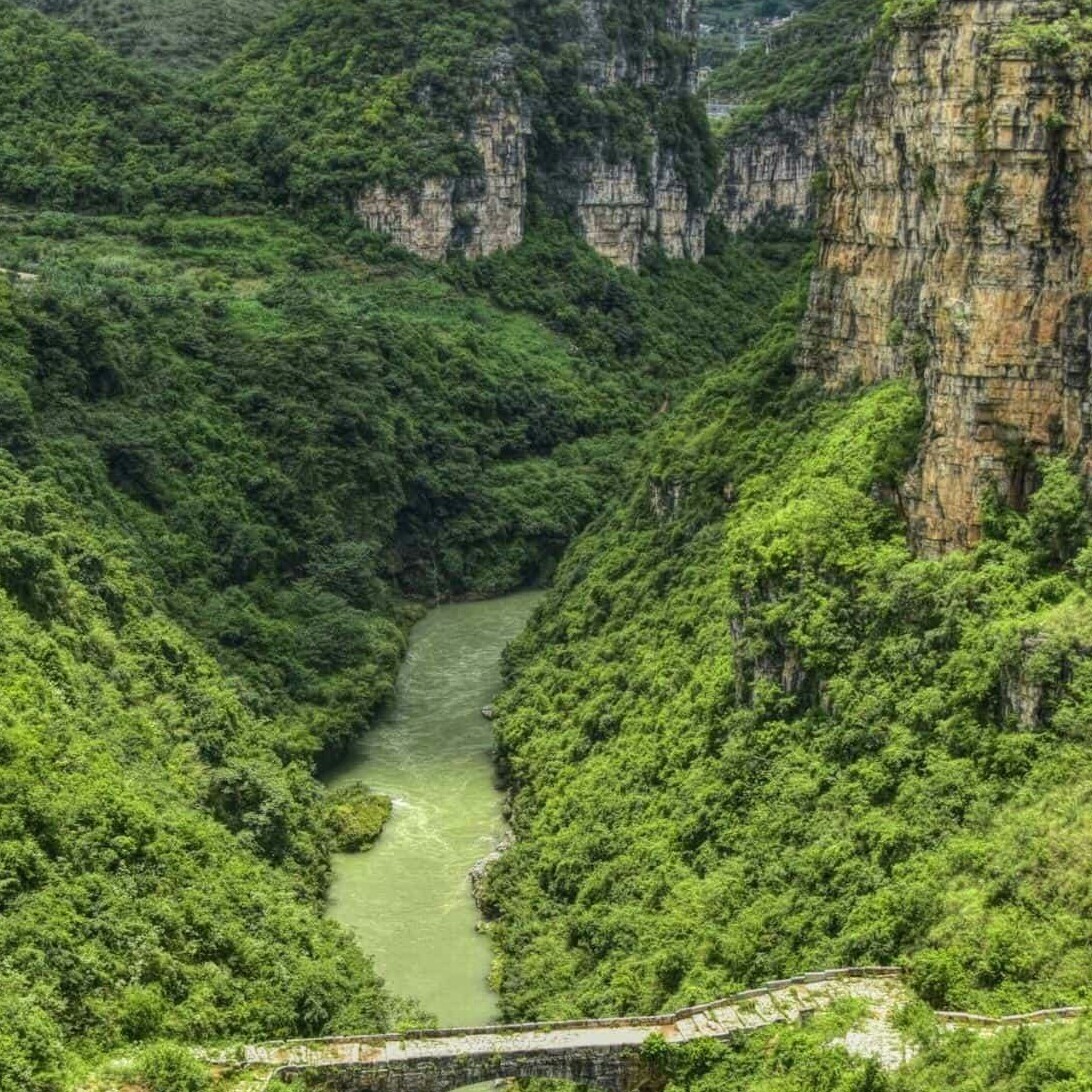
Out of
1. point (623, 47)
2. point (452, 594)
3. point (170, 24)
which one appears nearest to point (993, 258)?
point (452, 594)

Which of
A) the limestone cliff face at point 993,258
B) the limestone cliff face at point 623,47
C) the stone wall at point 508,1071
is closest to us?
the stone wall at point 508,1071

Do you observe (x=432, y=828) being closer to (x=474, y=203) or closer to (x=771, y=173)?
(x=474, y=203)

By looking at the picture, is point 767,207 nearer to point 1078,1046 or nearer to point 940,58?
point 940,58

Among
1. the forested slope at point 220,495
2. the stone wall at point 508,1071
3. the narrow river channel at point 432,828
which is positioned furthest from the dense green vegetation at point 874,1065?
the narrow river channel at point 432,828

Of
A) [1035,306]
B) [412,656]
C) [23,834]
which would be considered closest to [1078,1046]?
[1035,306]

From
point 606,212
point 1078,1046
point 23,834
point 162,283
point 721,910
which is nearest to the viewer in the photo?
point 1078,1046

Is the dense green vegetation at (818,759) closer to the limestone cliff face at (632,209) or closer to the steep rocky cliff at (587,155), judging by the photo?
the steep rocky cliff at (587,155)
